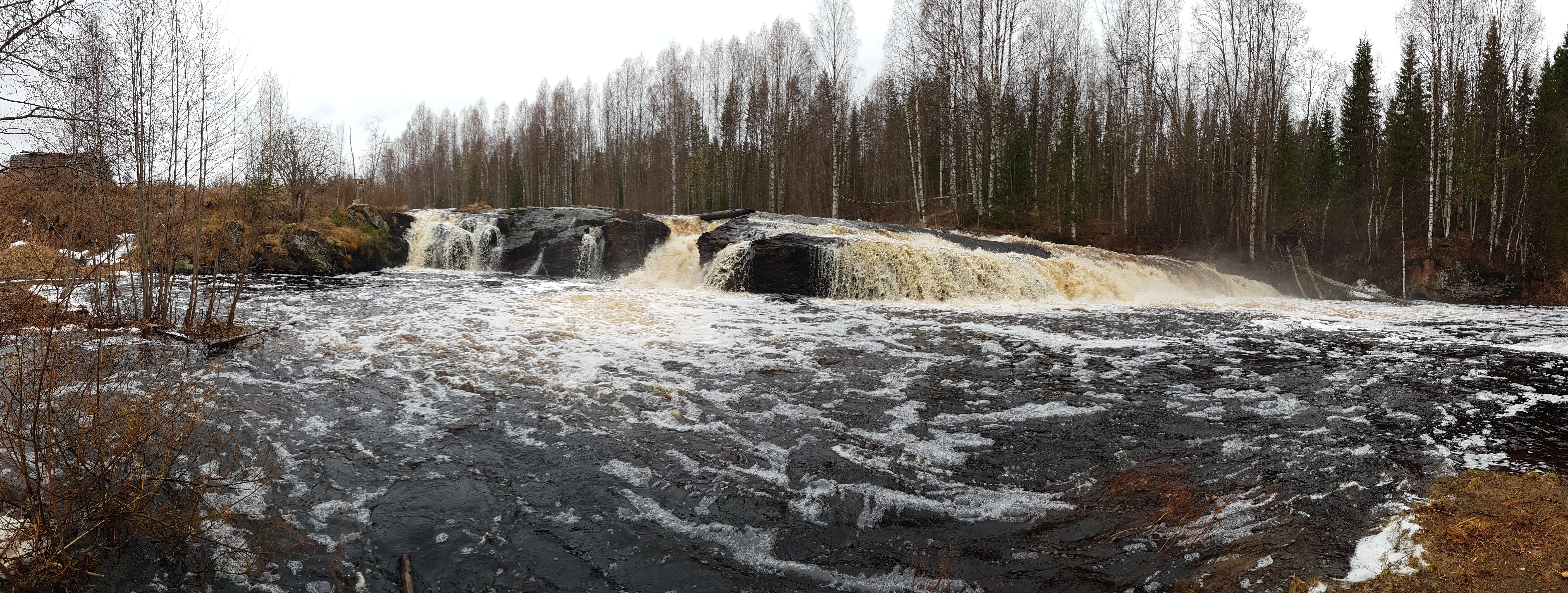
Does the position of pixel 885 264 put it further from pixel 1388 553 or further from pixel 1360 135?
pixel 1360 135

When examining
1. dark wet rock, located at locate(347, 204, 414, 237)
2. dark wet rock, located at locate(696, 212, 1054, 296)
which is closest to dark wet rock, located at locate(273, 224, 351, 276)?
dark wet rock, located at locate(347, 204, 414, 237)

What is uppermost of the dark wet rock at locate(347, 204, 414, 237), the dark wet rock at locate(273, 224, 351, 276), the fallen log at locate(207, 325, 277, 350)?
the dark wet rock at locate(347, 204, 414, 237)

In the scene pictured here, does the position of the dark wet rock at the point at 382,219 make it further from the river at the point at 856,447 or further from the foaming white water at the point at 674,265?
the river at the point at 856,447

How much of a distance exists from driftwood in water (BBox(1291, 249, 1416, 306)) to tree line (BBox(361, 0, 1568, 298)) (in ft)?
2.20

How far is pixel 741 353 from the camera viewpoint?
9.36 metres

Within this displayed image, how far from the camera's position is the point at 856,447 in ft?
18.8

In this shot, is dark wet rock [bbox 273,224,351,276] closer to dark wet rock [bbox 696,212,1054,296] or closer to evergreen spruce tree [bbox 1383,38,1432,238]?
dark wet rock [bbox 696,212,1054,296]

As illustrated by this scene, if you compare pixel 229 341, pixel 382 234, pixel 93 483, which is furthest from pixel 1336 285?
pixel 382 234

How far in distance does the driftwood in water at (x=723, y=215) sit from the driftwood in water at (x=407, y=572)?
721 inches

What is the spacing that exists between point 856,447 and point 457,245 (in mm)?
20233

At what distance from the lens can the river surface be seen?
3.78 m

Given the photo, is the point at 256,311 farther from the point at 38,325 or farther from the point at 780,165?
the point at 780,165

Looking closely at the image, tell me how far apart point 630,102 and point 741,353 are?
41.2m

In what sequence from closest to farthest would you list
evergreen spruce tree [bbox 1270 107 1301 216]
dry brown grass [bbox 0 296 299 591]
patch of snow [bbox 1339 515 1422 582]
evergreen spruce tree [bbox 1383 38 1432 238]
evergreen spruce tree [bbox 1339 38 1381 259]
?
dry brown grass [bbox 0 296 299 591], patch of snow [bbox 1339 515 1422 582], evergreen spruce tree [bbox 1383 38 1432 238], evergreen spruce tree [bbox 1339 38 1381 259], evergreen spruce tree [bbox 1270 107 1301 216]
